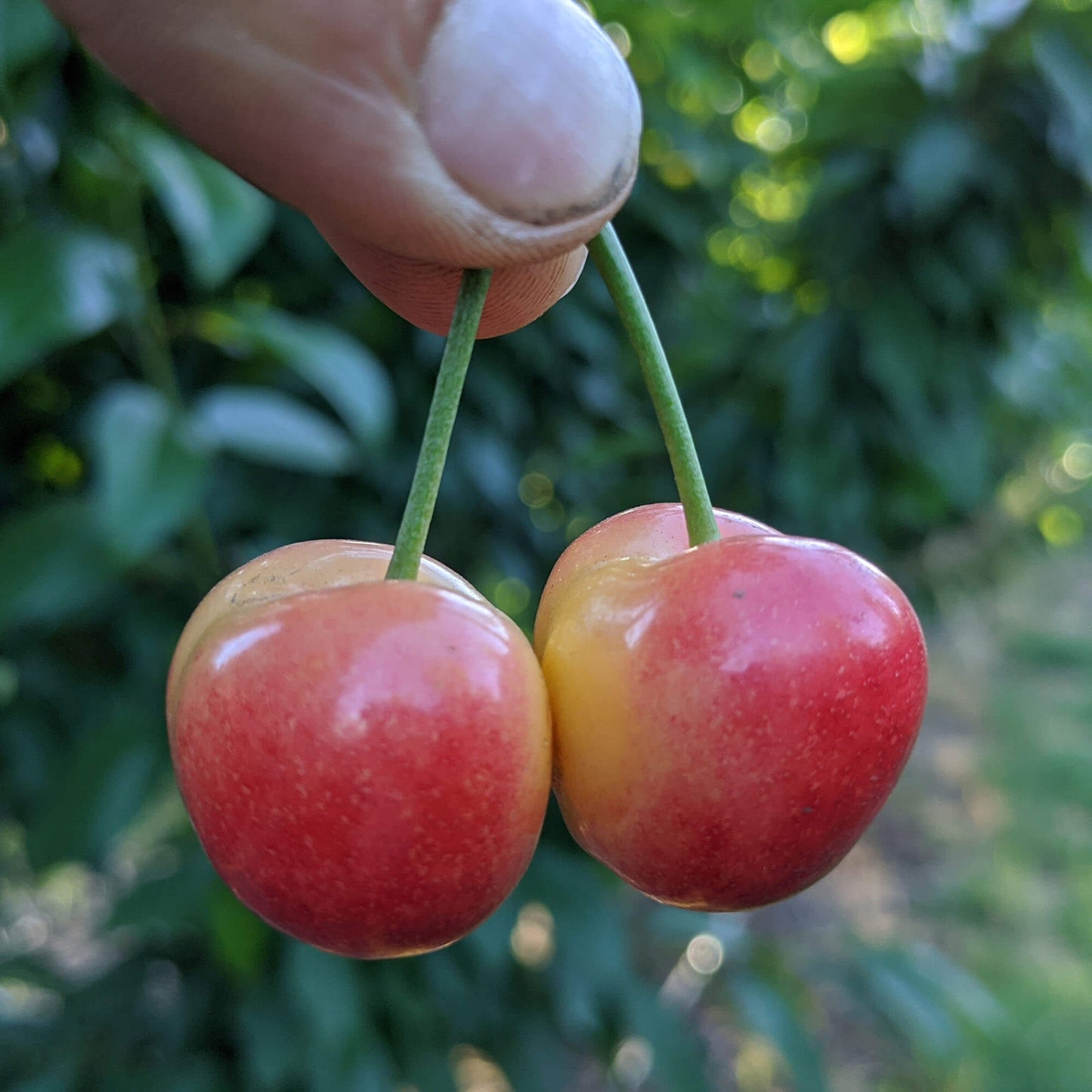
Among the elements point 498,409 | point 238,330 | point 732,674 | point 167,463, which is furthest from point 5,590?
point 732,674

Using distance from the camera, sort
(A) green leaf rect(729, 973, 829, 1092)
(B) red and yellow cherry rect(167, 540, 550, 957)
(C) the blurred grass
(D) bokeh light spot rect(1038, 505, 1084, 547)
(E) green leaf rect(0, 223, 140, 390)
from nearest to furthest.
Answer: (B) red and yellow cherry rect(167, 540, 550, 957) → (E) green leaf rect(0, 223, 140, 390) → (A) green leaf rect(729, 973, 829, 1092) → (C) the blurred grass → (D) bokeh light spot rect(1038, 505, 1084, 547)

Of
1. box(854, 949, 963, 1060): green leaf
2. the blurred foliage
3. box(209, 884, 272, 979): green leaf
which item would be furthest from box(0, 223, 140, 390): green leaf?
box(854, 949, 963, 1060): green leaf

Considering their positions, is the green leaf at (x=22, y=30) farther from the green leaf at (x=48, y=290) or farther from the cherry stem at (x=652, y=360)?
the cherry stem at (x=652, y=360)

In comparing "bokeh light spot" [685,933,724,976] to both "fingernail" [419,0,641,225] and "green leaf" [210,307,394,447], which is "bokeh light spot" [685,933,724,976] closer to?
"green leaf" [210,307,394,447]

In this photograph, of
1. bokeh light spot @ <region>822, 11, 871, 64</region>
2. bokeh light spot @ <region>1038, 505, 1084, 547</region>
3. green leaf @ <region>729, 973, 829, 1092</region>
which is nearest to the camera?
green leaf @ <region>729, 973, 829, 1092</region>

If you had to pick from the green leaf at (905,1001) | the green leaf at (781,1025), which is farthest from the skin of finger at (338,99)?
the green leaf at (905,1001)

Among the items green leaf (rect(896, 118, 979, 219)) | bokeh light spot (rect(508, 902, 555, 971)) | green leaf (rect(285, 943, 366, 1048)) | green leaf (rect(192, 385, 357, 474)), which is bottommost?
bokeh light spot (rect(508, 902, 555, 971))

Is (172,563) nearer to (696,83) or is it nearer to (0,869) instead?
(0,869)
